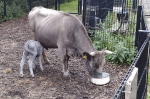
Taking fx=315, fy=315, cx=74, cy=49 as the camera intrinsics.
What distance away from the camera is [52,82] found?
6.61m

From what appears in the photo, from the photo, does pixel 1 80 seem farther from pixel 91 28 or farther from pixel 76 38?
pixel 91 28

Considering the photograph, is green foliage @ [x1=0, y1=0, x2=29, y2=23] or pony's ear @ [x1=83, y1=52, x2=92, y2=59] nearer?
pony's ear @ [x1=83, y1=52, x2=92, y2=59]

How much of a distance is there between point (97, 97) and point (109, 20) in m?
4.38

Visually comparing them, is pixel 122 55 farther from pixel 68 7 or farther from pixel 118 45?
pixel 68 7

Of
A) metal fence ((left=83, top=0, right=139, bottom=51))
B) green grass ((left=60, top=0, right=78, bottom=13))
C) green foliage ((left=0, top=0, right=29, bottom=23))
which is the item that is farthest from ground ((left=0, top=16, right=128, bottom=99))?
green grass ((left=60, top=0, right=78, bottom=13))

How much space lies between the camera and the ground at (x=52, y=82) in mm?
6020

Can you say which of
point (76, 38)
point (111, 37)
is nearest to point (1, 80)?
point (76, 38)

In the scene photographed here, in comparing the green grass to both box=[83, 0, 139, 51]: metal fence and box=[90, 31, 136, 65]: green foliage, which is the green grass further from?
box=[90, 31, 136, 65]: green foliage

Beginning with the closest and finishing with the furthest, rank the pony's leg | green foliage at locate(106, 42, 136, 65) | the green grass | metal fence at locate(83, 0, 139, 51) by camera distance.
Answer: the pony's leg, green foliage at locate(106, 42, 136, 65), metal fence at locate(83, 0, 139, 51), the green grass

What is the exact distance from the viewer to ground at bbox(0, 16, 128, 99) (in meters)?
6.02

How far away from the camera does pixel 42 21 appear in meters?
7.41

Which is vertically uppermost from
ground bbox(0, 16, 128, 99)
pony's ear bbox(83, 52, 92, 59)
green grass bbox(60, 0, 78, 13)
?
green grass bbox(60, 0, 78, 13)

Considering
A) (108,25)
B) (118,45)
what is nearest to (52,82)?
(118,45)

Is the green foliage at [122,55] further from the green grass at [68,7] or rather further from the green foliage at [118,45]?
the green grass at [68,7]
